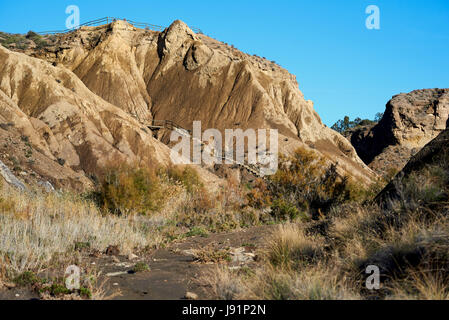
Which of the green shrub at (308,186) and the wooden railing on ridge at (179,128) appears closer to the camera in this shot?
the green shrub at (308,186)

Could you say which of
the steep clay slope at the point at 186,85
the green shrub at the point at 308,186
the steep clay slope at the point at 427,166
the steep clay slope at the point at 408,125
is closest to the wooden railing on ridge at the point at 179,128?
the steep clay slope at the point at 186,85

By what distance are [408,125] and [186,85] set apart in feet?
113

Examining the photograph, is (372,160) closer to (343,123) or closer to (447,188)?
(343,123)

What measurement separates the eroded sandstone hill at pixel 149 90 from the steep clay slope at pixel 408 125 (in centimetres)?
823

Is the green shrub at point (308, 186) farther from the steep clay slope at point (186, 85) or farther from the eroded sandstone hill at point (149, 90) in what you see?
the steep clay slope at point (186, 85)

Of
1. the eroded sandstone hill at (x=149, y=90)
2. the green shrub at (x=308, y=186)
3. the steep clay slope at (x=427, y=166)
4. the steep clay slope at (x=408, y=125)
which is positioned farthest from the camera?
the steep clay slope at (x=408, y=125)

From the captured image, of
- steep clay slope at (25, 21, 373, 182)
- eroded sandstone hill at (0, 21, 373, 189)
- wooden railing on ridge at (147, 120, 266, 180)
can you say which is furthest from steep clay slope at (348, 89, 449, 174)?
wooden railing on ridge at (147, 120, 266, 180)

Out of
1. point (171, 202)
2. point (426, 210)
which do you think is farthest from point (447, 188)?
point (171, 202)

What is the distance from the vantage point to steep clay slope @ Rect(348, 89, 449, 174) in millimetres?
61000

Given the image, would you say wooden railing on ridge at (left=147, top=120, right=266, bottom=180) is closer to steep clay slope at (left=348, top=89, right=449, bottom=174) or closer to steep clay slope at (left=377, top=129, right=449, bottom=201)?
steep clay slope at (left=348, top=89, right=449, bottom=174)

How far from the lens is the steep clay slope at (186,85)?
52688 mm

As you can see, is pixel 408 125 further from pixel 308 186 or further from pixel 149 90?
pixel 308 186

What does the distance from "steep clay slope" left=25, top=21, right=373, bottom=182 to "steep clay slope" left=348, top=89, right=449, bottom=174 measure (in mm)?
7897

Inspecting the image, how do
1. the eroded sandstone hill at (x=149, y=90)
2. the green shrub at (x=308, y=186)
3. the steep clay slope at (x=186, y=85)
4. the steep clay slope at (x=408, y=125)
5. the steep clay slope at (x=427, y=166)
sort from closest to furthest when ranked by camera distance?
the steep clay slope at (x=427, y=166)
the green shrub at (x=308, y=186)
the eroded sandstone hill at (x=149, y=90)
the steep clay slope at (x=186, y=85)
the steep clay slope at (x=408, y=125)
